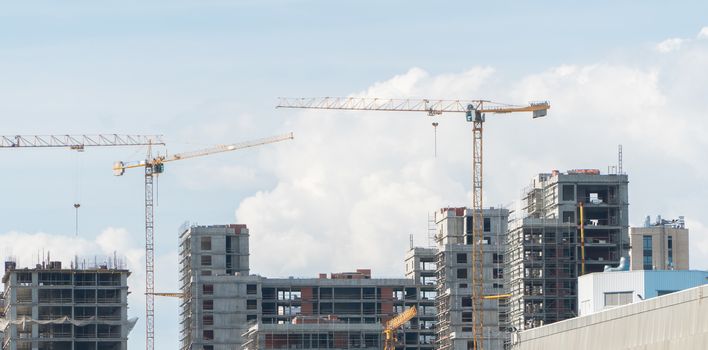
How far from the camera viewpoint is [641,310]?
166 metres

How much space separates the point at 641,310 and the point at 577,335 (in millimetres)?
17734

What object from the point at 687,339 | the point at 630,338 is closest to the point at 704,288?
the point at 687,339

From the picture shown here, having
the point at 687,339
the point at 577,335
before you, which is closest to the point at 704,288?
the point at 687,339

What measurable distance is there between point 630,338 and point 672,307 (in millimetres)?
9481

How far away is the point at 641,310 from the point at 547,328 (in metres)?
29.4

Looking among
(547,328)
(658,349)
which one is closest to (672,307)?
(658,349)

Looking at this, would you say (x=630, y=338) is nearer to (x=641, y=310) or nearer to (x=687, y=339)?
(x=641, y=310)

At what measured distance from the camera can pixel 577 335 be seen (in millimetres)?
182750

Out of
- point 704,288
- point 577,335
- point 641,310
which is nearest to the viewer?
point 704,288

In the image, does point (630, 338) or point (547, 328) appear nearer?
point (630, 338)

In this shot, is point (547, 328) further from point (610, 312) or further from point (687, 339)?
point (687, 339)

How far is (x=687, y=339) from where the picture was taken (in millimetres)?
154500

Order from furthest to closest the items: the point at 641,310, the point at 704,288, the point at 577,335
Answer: the point at 577,335
the point at 641,310
the point at 704,288

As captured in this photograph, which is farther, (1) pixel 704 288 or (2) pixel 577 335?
(2) pixel 577 335
